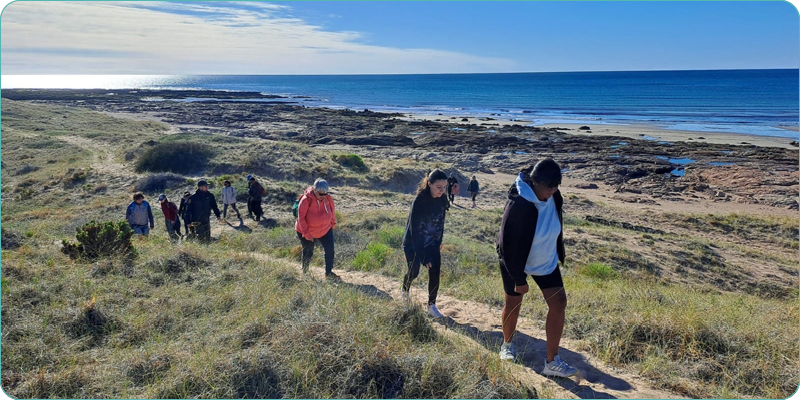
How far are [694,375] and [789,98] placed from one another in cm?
9332

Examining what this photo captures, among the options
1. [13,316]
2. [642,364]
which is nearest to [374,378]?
[642,364]

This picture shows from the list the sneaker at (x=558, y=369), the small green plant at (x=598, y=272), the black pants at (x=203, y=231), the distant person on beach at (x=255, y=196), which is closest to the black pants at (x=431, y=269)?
the sneaker at (x=558, y=369)

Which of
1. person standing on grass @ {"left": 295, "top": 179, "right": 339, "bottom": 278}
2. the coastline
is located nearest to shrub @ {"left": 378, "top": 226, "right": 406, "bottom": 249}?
person standing on grass @ {"left": 295, "top": 179, "right": 339, "bottom": 278}

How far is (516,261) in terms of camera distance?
3.56 m

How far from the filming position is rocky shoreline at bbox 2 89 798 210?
2461 centimetres

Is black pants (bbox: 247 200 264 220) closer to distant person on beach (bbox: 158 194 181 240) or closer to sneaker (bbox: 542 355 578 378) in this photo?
distant person on beach (bbox: 158 194 181 240)

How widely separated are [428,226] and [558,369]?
1906 mm

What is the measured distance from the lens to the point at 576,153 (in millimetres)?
34250

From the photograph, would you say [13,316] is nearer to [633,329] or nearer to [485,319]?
[485,319]

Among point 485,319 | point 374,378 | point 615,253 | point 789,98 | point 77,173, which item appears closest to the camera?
point 374,378

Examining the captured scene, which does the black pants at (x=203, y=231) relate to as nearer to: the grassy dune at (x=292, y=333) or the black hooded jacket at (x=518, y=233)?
the grassy dune at (x=292, y=333)

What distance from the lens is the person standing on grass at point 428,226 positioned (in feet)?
15.8

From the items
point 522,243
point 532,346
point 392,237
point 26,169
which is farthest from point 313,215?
point 26,169

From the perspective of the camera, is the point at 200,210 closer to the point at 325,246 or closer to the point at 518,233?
the point at 325,246
